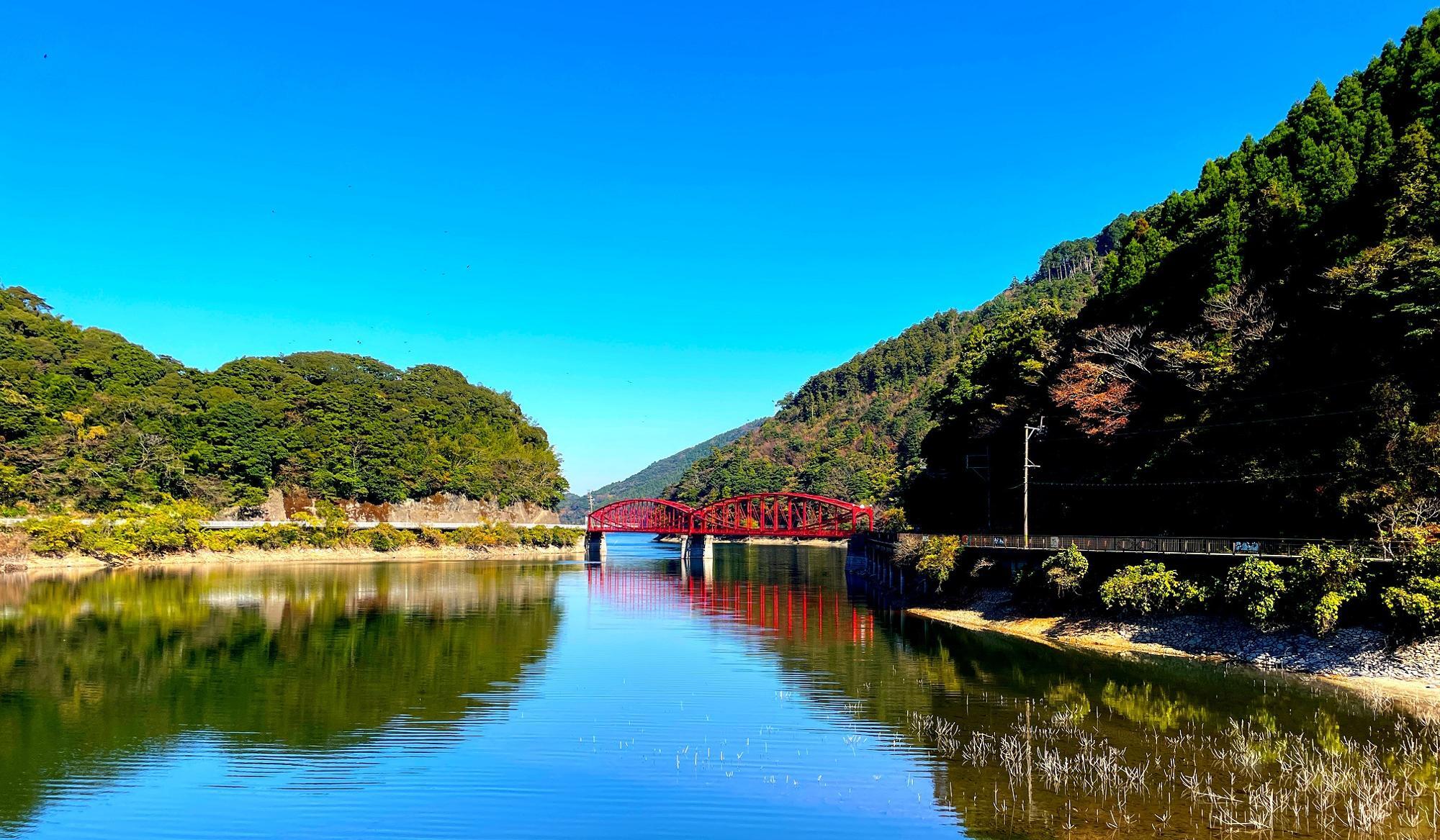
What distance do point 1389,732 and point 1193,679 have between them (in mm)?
5769

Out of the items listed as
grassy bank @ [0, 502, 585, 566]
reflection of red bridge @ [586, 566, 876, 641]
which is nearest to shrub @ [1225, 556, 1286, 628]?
reflection of red bridge @ [586, 566, 876, 641]

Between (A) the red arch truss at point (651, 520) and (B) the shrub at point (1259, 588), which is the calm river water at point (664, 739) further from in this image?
(A) the red arch truss at point (651, 520)

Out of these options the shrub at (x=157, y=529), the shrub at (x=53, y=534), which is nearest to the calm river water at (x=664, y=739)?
the shrub at (x=53, y=534)

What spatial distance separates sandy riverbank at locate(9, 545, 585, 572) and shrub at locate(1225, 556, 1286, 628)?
69.7 metres

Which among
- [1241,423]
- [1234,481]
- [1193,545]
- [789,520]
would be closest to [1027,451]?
[1234,481]

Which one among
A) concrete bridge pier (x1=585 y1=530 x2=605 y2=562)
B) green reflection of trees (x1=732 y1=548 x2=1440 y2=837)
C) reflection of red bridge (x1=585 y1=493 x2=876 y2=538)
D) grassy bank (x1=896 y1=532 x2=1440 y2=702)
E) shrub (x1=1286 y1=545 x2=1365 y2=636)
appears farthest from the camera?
concrete bridge pier (x1=585 y1=530 x2=605 y2=562)

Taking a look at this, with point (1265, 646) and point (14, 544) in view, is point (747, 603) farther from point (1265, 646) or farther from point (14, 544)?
point (14, 544)

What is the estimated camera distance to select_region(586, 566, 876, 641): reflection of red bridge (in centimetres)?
3738

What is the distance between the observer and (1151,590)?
2750 cm

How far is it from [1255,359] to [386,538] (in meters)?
77.7

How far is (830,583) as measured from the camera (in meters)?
62.8

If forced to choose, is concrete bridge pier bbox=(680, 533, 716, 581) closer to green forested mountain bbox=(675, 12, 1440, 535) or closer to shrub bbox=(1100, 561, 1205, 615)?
green forested mountain bbox=(675, 12, 1440, 535)

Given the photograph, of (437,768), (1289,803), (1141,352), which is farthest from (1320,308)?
(437,768)

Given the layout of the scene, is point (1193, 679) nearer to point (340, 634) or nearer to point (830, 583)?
point (340, 634)
